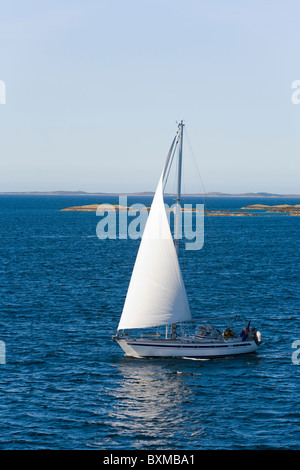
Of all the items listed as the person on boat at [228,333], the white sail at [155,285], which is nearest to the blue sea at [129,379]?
the person on boat at [228,333]

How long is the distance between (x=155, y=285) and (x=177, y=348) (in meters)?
4.85

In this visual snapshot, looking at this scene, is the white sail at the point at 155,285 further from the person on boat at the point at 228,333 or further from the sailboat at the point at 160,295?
the person on boat at the point at 228,333

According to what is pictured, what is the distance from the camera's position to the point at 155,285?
145 feet

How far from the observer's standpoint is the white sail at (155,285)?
145 ft

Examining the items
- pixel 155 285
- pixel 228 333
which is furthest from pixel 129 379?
pixel 228 333

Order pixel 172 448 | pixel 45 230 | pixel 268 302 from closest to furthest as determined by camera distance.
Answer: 1. pixel 172 448
2. pixel 268 302
3. pixel 45 230

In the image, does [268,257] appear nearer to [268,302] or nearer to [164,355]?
[268,302]

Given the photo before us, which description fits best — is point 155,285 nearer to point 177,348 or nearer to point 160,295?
point 160,295

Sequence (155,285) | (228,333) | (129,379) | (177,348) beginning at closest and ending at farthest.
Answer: (129,379) → (177,348) → (155,285) → (228,333)

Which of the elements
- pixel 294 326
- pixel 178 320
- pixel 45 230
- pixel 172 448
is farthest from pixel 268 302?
pixel 45 230

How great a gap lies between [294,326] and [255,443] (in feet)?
79.2

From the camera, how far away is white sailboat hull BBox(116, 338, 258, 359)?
143 ft

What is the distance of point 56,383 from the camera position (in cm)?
3922

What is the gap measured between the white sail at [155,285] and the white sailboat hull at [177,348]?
1.34 m
